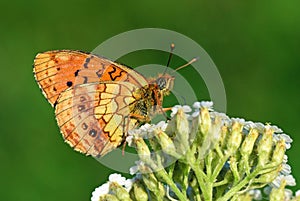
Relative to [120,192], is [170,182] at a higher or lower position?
higher

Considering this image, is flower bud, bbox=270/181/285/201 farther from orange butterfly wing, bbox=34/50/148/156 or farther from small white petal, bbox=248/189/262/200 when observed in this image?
orange butterfly wing, bbox=34/50/148/156

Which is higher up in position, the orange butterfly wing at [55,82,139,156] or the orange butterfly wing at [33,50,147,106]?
the orange butterfly wing at [33,50,147,106]

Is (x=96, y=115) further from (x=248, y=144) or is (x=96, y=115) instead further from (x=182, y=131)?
(x=248, y=144)

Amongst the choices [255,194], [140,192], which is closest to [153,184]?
[140,192]

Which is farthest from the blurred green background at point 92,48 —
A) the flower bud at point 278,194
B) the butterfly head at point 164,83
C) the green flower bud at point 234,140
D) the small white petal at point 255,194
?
the green flower bud at point 234,140

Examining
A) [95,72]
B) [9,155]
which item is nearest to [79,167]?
[9,155]

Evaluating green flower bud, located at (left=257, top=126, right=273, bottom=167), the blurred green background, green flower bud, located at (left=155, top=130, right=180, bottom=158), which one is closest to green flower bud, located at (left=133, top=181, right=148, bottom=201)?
green flower bud, located at (left=155, top=130, right=180, bottom=158)
